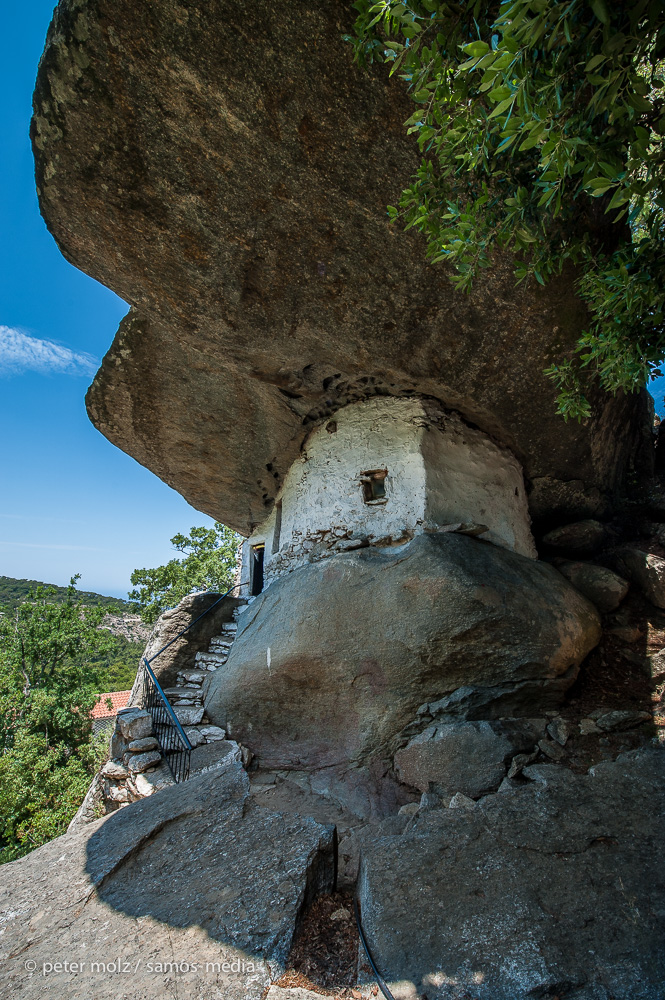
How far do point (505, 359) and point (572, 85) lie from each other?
3.48 meters

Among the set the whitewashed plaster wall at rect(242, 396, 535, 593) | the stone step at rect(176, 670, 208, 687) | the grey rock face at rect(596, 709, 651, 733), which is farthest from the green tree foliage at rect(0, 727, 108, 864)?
the grey rock face at rect(596, 709, 651, 733)

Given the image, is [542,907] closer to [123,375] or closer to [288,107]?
[288,107]

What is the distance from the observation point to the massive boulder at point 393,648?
4484mm

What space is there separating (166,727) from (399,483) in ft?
13.5

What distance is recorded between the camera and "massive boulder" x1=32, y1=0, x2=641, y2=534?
3727 mm

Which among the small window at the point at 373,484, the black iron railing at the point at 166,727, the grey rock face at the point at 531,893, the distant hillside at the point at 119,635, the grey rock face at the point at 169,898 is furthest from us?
the distant hillside at the point at 119,635

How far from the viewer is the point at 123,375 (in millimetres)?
6582

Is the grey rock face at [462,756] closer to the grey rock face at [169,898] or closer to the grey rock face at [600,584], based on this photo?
the grey rock face at [169,898]

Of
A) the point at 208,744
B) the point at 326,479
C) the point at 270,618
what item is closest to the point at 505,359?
the point at 326,479

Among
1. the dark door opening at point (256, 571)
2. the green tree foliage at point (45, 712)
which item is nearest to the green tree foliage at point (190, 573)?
the green tree foliage at point (45, 712)

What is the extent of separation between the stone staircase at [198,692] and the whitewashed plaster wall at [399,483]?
5.34 feet

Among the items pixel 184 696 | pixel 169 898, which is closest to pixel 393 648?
pixel 169 898

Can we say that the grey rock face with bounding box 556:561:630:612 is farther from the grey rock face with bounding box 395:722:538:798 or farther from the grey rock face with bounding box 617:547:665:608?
the grey rock face with bounding box 395:722:538:798

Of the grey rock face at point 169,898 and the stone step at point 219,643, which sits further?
the stone step at point 219,643
